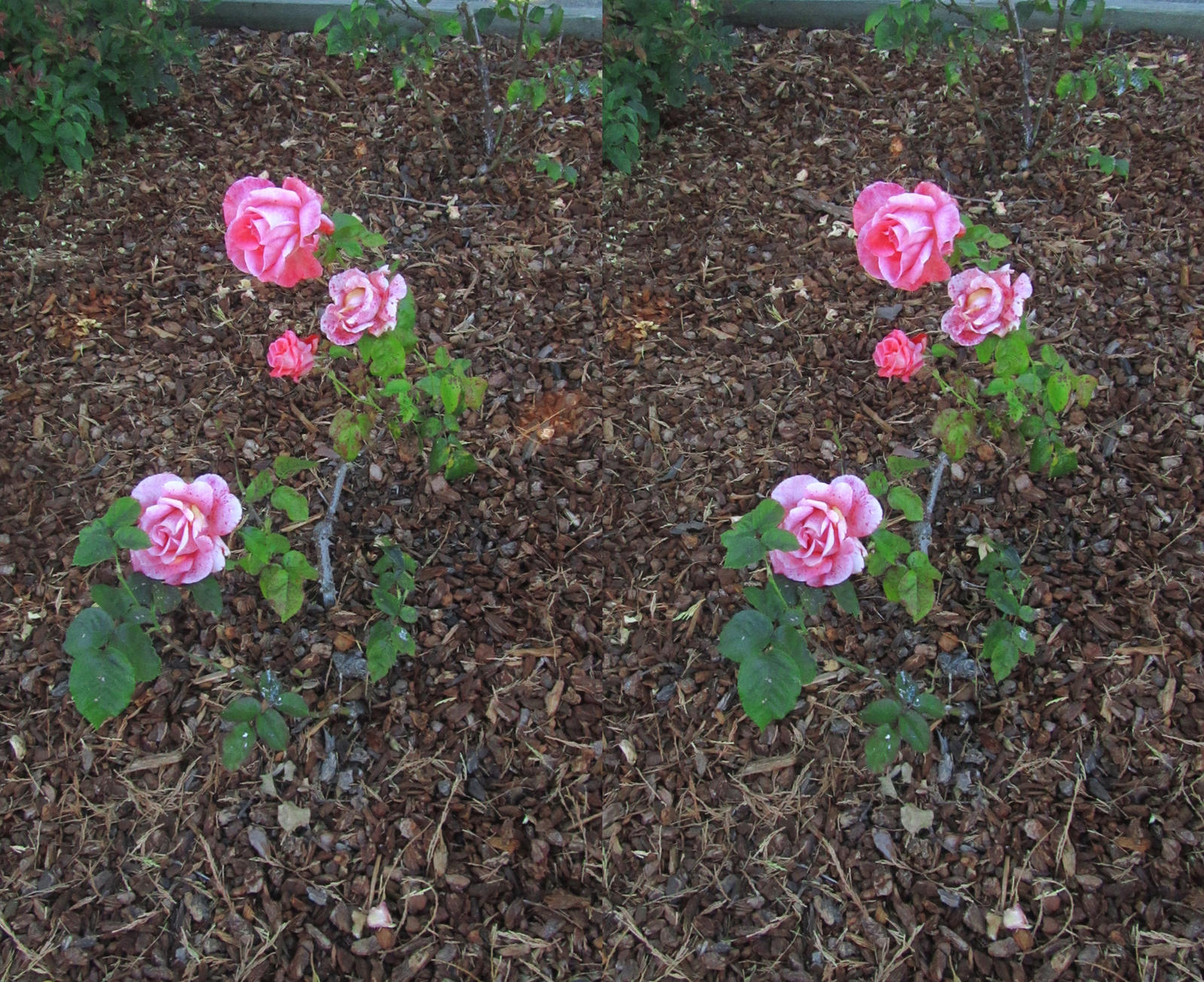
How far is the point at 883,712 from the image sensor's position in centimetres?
158

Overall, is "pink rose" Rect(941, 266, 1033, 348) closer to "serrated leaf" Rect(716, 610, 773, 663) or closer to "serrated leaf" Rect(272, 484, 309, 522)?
"serrated leaf" Rect(716, 610, 773, 663)

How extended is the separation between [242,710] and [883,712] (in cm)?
108

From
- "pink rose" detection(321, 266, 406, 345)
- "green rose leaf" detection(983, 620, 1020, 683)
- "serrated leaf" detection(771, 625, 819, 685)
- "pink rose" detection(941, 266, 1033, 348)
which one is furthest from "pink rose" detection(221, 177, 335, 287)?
"green rose leaf" detection(983, 620, 1020, 683)

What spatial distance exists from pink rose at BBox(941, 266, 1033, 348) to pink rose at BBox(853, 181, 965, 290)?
0.10 m

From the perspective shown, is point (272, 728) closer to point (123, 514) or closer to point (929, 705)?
point (123, 514)

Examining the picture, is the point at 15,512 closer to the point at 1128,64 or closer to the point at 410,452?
the point at 410,452

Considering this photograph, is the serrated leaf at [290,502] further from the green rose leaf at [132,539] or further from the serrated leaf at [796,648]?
the serrated leaf at [796,648]

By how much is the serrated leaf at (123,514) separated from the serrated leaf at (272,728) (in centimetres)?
38

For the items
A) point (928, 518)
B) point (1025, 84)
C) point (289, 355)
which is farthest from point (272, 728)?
point (1025, 84)

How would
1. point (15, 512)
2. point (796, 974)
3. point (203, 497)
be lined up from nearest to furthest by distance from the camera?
point (203, 497)
point (796, 974)
point (15, 512)

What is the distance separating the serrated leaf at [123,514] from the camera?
1.43 m

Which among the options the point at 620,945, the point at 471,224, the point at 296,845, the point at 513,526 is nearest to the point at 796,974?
the point at 620,945

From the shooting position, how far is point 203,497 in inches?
57.1

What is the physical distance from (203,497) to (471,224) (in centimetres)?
159
